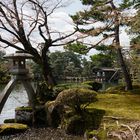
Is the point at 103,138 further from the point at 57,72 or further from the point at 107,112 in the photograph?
the point at 57,72

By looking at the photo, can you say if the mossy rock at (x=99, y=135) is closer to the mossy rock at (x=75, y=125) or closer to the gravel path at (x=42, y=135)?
the gravel path at (x=42, y=135)

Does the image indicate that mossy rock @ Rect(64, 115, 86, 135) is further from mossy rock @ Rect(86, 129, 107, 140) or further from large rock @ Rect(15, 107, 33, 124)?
large rock @ Rect(15, 107, 33, 124)

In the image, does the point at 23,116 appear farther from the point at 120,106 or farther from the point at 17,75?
the point at 120,106

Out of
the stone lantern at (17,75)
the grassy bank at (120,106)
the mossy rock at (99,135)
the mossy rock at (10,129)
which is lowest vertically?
the mossy rock at (10,129)

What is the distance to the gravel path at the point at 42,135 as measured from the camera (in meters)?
9.29

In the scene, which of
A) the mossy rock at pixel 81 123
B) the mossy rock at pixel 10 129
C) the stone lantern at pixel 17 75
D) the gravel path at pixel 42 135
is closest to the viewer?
the gravel path at pixel 42 135

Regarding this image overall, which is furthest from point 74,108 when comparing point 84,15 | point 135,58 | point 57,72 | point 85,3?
point 57,72

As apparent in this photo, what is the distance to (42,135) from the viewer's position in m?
9.80

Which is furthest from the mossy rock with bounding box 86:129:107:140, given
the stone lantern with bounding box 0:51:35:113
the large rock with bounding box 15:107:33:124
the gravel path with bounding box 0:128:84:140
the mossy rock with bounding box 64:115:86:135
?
the stone lantern with bounding box 0:51:35:113

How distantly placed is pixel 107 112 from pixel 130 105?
2.30 meters

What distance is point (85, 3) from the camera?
1805cm

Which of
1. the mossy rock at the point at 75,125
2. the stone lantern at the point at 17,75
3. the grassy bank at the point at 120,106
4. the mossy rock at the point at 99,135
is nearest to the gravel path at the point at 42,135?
the mossy rock at the point at 75,125

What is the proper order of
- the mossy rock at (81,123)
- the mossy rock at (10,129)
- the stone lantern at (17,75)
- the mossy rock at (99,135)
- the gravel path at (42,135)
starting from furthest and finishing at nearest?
the stone lantern at (17,75) < the mossy rock at (10,129) < the mossy rock at (81,123) < the gravel path at (42,135) < the mossy rock at (99,135)

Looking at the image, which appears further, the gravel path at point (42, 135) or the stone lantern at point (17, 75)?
the stone lantern at point (17, 75)
